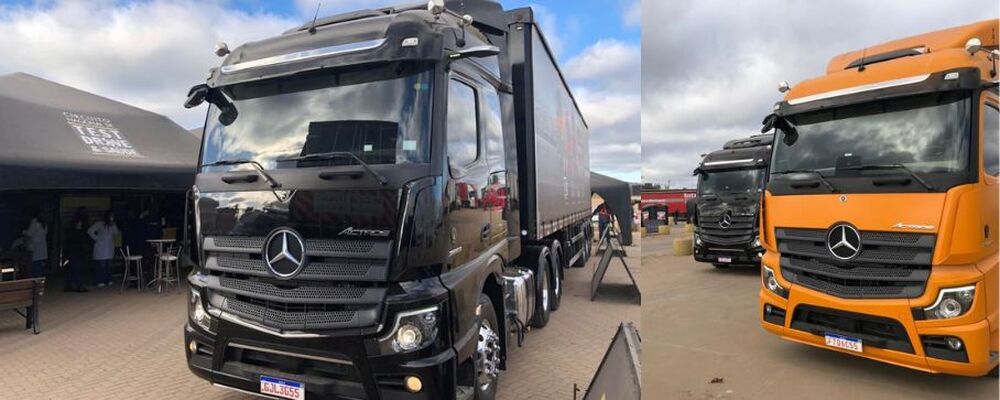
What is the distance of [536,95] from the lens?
5.97 meters

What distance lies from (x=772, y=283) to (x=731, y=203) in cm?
580

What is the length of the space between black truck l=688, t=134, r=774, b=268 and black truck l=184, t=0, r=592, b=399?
24.3 ft

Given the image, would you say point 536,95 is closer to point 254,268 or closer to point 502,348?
point 502,348

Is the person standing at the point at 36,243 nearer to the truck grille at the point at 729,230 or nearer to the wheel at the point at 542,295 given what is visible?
the wheel at the point at 542,295

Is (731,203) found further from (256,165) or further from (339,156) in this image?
(256,165)

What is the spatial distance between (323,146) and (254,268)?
2.70 ft

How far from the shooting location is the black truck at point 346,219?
3082 millimetres

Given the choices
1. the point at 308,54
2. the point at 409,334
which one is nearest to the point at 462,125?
the point at 308,54

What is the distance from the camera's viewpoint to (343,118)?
336 centimetres

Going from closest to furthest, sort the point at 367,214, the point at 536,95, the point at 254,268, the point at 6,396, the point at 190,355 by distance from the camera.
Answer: the point at 367,214
the point at 254,268
the point at 190,355
the point at 6,396
the point at 536,95

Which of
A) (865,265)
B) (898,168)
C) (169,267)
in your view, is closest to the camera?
(898,168)

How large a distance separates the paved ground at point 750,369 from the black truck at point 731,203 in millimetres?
3533

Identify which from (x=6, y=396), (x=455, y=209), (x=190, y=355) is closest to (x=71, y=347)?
(x=6, y=396)

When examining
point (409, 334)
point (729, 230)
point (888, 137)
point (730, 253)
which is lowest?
point (730, 253)
